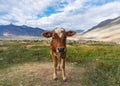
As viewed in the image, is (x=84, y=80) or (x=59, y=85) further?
(x=84, y=80)

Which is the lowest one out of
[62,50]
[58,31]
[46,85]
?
[46,85]

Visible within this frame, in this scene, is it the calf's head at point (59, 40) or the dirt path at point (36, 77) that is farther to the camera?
the dirt path at point (36, 77)

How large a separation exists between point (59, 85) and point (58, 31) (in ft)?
11.3

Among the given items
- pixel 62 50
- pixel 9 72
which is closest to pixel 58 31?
pixel 62 50

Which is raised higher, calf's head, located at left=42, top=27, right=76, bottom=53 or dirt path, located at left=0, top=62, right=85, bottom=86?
calf's head, located at left=42, top=27, right=76, bottom=53

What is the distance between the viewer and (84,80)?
1822 cm

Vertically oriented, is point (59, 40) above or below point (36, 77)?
above

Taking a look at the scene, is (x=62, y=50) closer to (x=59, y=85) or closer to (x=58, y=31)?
(x=58, y=31)

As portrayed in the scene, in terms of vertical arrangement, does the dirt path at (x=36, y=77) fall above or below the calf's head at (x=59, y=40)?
below

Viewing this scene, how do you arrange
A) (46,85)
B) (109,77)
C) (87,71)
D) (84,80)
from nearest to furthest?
(46,85)
(84,80)
(109,77)
(87,71)

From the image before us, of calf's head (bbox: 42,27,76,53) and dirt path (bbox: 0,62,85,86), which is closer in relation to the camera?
calf's head (bbox: 42,27,76,53)

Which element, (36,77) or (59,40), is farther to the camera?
(36,77)

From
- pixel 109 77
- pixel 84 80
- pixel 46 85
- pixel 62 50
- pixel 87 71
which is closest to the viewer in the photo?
pixel 62 50

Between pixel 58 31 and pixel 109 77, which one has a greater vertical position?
pixel 58 31
